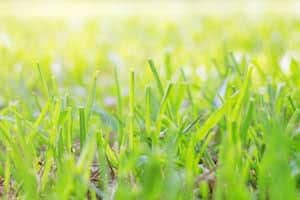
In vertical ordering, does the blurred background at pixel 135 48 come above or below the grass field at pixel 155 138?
above

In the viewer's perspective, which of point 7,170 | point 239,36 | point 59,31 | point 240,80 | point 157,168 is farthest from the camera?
point 59,31

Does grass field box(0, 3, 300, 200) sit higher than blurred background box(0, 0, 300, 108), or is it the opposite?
blurred background box(0, 0, 300, 108)

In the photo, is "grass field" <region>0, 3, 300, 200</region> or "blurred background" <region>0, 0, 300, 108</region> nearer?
"grass field" <region>0, 3, 300, 200</region>

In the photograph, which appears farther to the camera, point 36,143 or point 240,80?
point 240,80

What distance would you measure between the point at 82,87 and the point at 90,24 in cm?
199

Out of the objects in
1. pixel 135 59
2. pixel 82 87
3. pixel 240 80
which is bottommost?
pixel 240 80

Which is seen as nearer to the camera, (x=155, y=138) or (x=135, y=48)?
(x=155, y=138)

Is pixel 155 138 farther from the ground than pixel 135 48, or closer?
closer

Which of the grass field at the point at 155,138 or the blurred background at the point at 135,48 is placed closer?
the grass field at the point at 155,138

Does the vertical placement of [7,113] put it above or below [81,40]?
below

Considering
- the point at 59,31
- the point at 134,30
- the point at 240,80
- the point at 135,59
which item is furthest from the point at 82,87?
the point at 59,31

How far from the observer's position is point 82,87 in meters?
1.97

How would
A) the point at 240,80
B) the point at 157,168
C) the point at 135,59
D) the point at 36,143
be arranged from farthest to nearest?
the point at 135,59, the point at 240,80, the point at 36,143, the point at 157,168

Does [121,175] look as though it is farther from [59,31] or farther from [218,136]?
[59,31]
